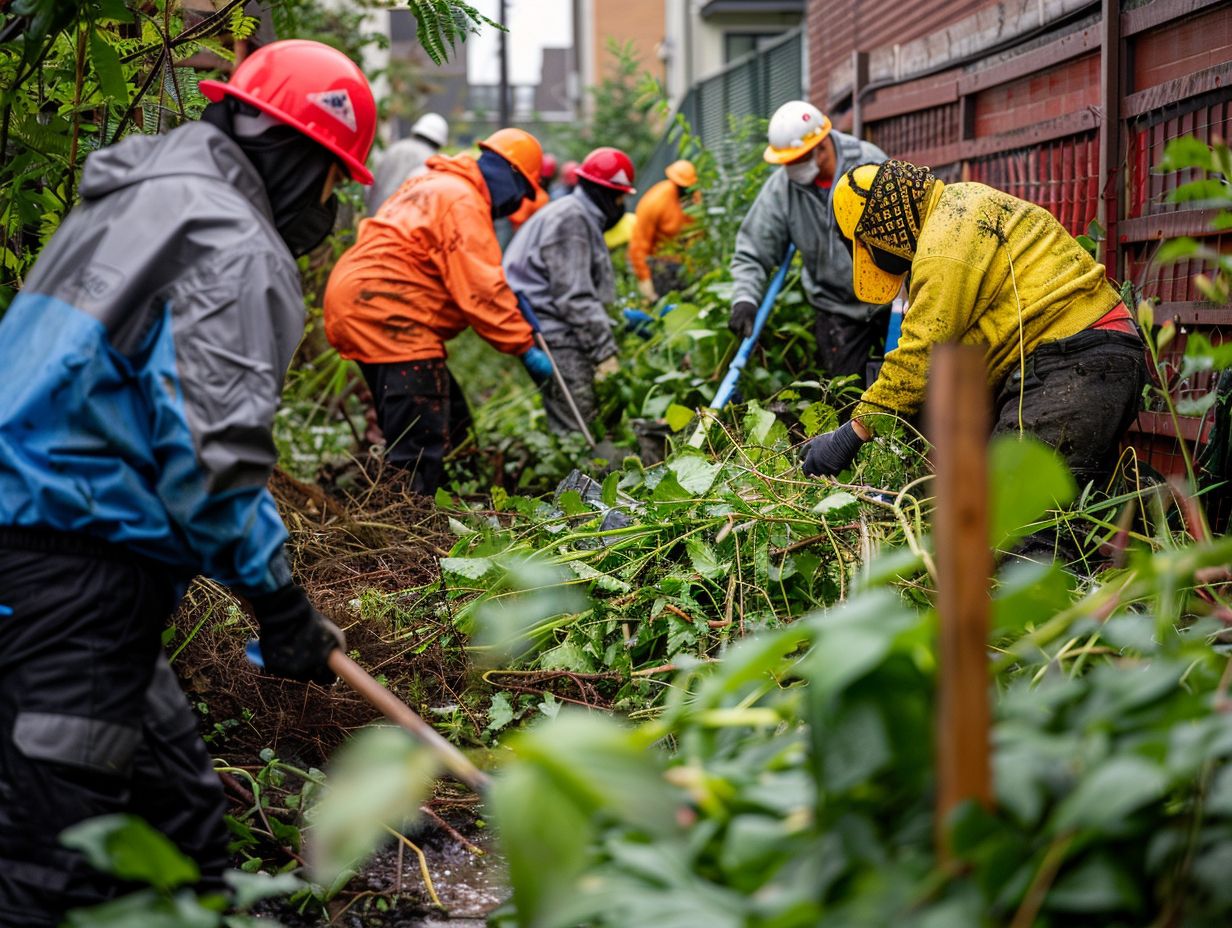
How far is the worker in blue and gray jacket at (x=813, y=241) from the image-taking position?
6.44 meters

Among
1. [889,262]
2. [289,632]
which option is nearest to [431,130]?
[889,262]

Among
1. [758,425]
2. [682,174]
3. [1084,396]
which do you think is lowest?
[758,425]

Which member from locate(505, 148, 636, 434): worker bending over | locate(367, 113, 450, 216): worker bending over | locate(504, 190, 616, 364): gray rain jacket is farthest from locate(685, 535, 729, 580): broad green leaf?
locate(367, 113, 450, 216): worker bending over

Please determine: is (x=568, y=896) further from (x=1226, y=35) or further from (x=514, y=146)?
Answer: (x=514, y=146)

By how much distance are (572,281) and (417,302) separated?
1406 mm

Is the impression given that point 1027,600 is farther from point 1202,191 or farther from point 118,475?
point 118,475

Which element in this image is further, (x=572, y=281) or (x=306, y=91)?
(x=572, y=281)

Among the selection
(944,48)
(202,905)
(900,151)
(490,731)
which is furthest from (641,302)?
(202,905)

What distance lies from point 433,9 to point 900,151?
510cm

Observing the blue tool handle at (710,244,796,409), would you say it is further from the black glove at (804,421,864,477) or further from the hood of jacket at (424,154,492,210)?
the black glove at (804,421,864,477)

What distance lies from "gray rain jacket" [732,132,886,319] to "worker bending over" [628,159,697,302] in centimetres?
385

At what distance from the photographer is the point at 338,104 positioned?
2789mm

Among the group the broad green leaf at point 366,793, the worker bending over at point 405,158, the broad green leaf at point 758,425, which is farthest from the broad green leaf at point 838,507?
the worker bending over at point 405,158

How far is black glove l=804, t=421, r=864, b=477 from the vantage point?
428 centimetres
